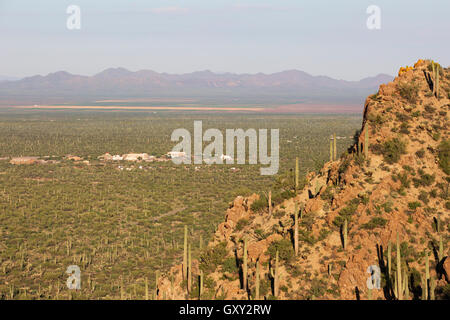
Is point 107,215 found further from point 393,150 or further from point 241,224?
point 393,150

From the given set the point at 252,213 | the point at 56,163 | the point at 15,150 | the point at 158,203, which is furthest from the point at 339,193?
the point at 15,150

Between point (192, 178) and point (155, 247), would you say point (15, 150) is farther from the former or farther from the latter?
point (155, 247)

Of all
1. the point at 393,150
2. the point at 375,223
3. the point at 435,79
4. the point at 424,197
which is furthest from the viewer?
the point at 435,79

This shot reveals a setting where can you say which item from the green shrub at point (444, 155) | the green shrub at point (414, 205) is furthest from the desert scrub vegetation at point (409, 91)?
the green shrub at point (414, 205)

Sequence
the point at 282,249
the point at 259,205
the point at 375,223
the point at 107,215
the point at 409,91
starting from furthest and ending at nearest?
the point at 107,215, the point at 259,205, the point at 409,91, the point at 282,249, the point at 375,223

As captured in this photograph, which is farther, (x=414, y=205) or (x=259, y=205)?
(x=259, y=205)

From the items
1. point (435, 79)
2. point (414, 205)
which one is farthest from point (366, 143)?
point (435, 79)

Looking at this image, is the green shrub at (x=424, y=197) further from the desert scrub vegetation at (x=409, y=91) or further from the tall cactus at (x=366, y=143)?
the desert scrub vegetation at (x=409, y=91)

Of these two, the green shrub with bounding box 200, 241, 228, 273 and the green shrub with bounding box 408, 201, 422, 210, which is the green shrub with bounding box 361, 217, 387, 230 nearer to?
the green shrub with bounding box 408, 201, 422, 210
